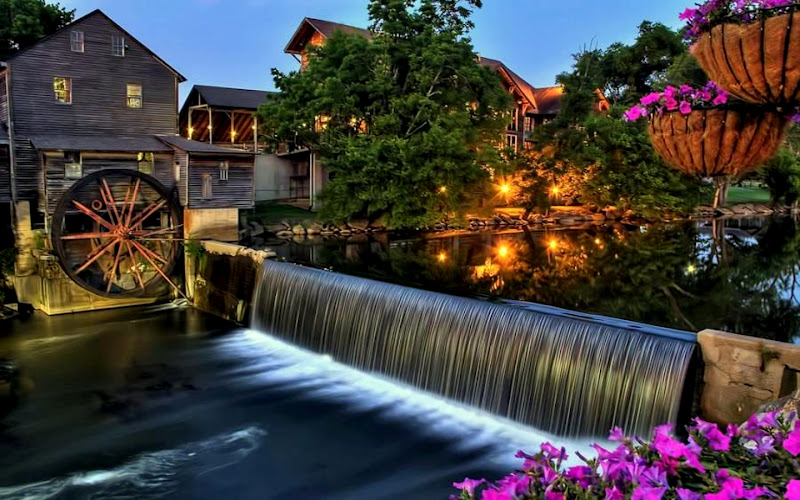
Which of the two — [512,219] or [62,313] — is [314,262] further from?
[512,219]

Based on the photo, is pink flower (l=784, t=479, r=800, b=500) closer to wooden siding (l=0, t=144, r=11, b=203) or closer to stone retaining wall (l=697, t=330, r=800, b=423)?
stone retaining wall (l=697, t=330, r=800, b=423)

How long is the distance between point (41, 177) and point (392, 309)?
40.3 feet

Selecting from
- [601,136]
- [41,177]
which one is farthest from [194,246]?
[601,136]

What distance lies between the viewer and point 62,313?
1725 cm

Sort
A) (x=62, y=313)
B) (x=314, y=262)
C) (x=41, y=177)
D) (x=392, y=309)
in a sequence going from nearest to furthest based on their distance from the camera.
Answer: (x=392, y=309)
(x=62, y=313)
(x=41, y=177)
(x=314, y=262)

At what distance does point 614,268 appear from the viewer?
66.6ft

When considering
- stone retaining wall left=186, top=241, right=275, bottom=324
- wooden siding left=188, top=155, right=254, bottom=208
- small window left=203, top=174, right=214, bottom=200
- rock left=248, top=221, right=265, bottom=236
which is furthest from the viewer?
rock left=248, top=221, right=265, bottom=236

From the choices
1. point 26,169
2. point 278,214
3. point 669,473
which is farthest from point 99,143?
point 669,473

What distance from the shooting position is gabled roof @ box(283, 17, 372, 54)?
1427 inches

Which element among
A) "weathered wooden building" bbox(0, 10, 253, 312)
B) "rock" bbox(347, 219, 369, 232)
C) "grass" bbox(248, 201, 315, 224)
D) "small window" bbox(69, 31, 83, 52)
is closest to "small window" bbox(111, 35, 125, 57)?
"weathered wooden building" bbox(0, 10, 253, 312)

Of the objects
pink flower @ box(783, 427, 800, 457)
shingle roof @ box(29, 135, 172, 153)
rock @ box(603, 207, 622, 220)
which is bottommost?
pink flower @ box(783, 427, 800, 457)

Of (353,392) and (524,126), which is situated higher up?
(524,126)

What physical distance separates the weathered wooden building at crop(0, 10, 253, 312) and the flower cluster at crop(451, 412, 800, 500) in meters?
18.9

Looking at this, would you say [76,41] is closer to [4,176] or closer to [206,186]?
[4,176]
